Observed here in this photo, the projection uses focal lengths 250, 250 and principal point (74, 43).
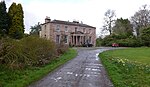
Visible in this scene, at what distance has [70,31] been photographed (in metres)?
69.2

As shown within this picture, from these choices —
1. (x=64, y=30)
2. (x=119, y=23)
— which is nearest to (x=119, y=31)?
(x=119, y=23)

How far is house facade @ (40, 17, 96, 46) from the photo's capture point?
214 ft

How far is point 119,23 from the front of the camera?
90250mm

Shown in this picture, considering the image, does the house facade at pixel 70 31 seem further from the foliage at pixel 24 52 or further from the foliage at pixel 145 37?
the foliage at pixel 24 52

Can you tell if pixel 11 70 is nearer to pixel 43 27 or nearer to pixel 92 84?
pixel 92 84

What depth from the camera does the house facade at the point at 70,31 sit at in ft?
214

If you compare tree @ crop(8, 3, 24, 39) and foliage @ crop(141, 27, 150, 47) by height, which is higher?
tree @ crop(8, 3, 24, 39)

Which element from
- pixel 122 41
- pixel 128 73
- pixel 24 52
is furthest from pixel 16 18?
pixel 128 73

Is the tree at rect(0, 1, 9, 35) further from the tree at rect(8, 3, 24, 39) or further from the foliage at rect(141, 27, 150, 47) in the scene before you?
the foliage at rect(141, 27, 150, 47)

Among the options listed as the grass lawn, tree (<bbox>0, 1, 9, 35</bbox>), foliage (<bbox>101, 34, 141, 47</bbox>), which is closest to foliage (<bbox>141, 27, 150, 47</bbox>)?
foliage (<bbox>101, 34, 141, 47</bbox>)

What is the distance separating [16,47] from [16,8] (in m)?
44.5

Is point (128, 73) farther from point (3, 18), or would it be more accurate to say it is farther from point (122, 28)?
point (122, 28)

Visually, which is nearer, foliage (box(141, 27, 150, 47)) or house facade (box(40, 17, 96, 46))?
house facade (box(40, 17, 96, 46))

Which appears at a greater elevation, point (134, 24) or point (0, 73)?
point (134, 24)
